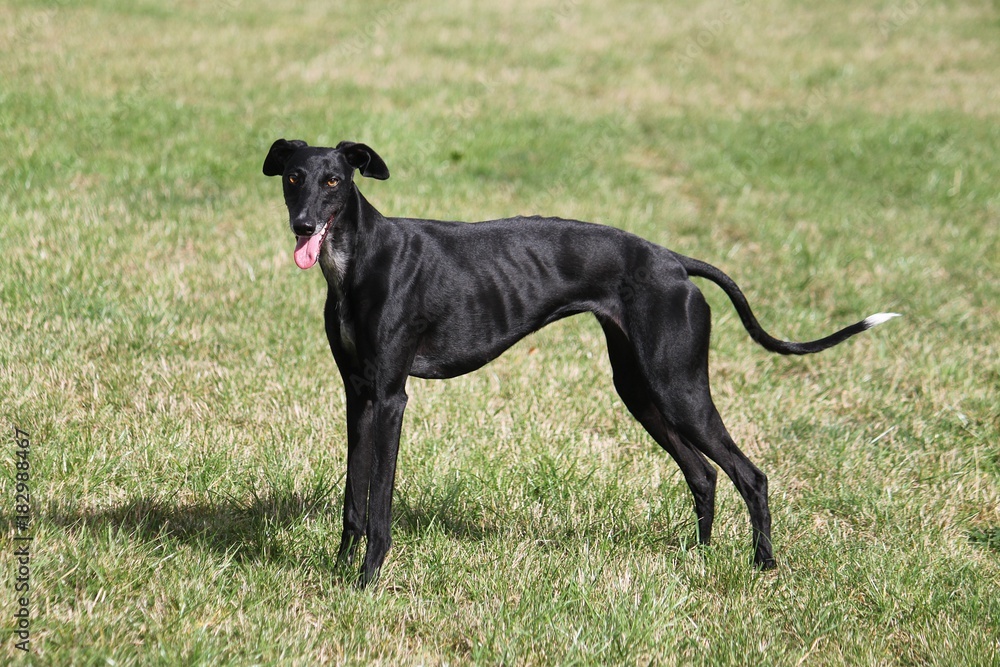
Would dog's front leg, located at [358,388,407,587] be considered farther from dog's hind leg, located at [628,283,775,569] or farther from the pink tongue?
dog's hind leg, located at [628,283,775,569]

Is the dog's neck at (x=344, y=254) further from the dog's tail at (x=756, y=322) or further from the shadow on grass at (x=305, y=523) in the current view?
the dog's tail at (x=756, y=322)

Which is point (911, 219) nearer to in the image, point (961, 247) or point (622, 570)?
point (961, 247)

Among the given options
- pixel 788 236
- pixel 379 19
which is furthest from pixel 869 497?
pixel 379 19

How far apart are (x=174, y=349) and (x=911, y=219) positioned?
7866 millimetres

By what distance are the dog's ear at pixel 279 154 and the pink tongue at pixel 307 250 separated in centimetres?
52

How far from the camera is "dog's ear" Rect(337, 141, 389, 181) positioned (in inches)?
152

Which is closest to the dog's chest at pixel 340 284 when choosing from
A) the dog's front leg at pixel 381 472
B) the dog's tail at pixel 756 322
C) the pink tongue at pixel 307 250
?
the pink tongue at pixel 307 250

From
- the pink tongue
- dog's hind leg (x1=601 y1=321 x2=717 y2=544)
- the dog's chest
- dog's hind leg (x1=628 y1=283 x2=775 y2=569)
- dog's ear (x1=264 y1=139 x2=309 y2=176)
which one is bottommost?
dog's hind leg (x1=601 y1=321 x2=717 y2=544)

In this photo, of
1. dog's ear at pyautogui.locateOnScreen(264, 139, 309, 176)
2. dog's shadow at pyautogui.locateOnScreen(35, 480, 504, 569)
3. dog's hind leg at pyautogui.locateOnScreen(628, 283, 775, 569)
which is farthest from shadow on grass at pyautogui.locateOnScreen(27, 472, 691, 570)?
dog's ear at pyautogui.locateOnScreen(264, 139, 309, 176)

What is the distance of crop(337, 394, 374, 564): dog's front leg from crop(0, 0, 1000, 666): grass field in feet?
0.63

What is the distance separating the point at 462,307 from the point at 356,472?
791mm

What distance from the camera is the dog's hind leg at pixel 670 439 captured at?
436 cm

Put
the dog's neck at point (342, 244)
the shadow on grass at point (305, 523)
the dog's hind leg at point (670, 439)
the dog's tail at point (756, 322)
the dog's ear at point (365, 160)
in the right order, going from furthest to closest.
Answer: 1. the dog's hind leg at point (670, 439)
2. the dog's tail at point (756, 322)
3. the shadow on grass at point (305, 523)
4. the dog's ear at point (365, 160)
5. the dog's neck at point (342, 244)

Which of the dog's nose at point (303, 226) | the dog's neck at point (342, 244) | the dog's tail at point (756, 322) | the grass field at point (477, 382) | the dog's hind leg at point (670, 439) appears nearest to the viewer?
the dog's nose at point (303, 226)
